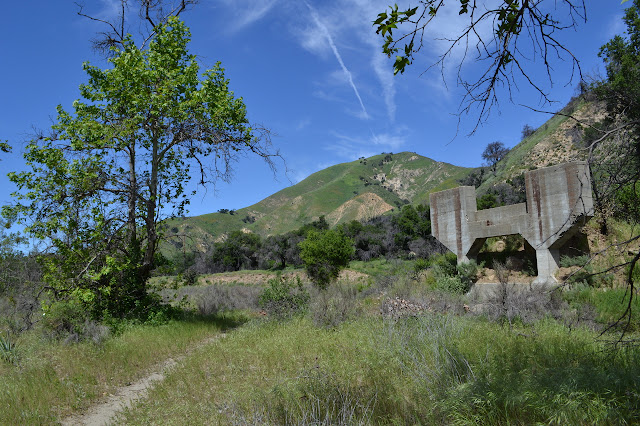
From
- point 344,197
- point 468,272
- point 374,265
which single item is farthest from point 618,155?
point 344,197

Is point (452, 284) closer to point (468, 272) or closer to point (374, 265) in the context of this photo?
point (468, 272)

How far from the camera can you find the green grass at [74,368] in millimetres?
5273

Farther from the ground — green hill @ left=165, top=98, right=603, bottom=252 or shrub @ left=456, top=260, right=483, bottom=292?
green hill @ left=165, top=98, right=603, bottom=252

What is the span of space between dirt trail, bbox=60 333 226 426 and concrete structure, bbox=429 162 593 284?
43.4 ft

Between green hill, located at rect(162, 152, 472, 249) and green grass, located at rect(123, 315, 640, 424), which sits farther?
green hill, located at rect(162, 152, 472, 249)

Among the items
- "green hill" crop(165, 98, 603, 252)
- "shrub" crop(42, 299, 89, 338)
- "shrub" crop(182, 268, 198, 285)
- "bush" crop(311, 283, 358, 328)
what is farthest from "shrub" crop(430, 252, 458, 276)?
"green hill" crop(165, 98, 603, 252)

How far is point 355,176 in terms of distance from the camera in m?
131

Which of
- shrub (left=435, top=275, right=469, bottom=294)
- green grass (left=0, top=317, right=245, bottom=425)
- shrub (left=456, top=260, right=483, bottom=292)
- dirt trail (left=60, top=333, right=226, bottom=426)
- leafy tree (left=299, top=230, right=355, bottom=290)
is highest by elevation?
leafy tree (left=299, top=230, right=355, bottom=290)

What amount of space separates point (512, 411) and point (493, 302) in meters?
7.75

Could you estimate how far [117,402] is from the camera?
18.7 ft

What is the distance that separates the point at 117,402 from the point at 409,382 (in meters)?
3.91

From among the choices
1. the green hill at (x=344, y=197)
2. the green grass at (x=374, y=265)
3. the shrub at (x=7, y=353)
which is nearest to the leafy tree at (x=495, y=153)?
the green hill at (x=344, y=197)

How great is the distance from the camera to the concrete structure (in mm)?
15914

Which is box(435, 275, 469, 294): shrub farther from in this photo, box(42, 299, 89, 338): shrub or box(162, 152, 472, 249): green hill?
box(162, 152, 472, 249): green hill
